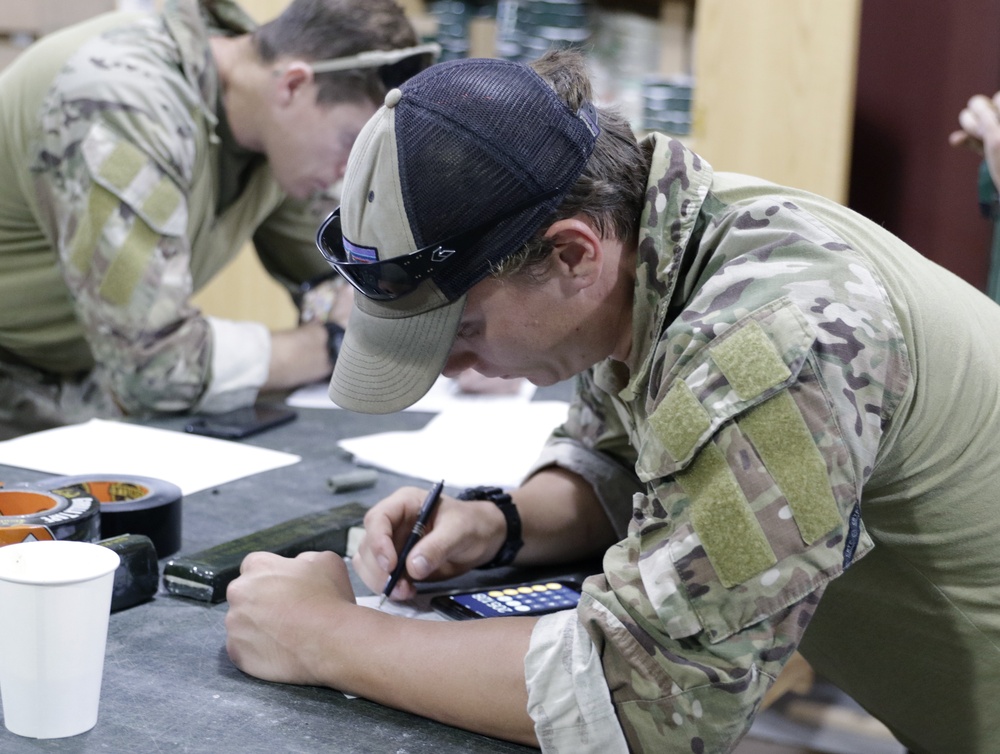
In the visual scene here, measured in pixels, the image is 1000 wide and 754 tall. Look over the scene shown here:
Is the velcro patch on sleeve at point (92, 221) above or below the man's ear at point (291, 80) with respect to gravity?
below

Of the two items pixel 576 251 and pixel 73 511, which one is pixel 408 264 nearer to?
pixel 576 251

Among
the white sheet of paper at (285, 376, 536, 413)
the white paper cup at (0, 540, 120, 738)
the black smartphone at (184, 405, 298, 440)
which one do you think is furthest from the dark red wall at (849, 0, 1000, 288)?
the white paper cup at (0, 540, 120, 738)

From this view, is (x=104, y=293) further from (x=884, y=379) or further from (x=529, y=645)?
(x=884, y=379)

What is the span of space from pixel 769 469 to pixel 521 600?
0.36 m

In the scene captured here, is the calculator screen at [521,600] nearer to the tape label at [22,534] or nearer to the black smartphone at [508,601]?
the black smartphone at [508,601]

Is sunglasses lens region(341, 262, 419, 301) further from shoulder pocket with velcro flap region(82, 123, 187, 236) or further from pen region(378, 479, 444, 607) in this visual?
shoulder pocket with velcro flap region(82, 123, 187, 236)

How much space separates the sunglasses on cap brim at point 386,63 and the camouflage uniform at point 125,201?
0.72ft

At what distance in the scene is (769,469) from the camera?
28.6 inches

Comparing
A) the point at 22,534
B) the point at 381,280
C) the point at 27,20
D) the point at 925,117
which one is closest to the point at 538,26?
the point at 925,117

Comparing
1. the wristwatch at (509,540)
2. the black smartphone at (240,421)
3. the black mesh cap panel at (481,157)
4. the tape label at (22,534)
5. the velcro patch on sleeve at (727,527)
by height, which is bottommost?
the black smartphone at (240,421)

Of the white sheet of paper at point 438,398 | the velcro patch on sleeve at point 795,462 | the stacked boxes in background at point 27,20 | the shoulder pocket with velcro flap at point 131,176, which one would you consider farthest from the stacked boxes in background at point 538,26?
the velcro patch on sleeve at point 795,462

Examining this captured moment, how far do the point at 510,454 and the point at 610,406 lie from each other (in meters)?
0.33

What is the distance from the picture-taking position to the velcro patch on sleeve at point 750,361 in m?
0.73

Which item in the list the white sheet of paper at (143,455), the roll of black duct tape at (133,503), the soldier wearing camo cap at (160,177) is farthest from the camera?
the soldier wearing camo cap at (160,177)
